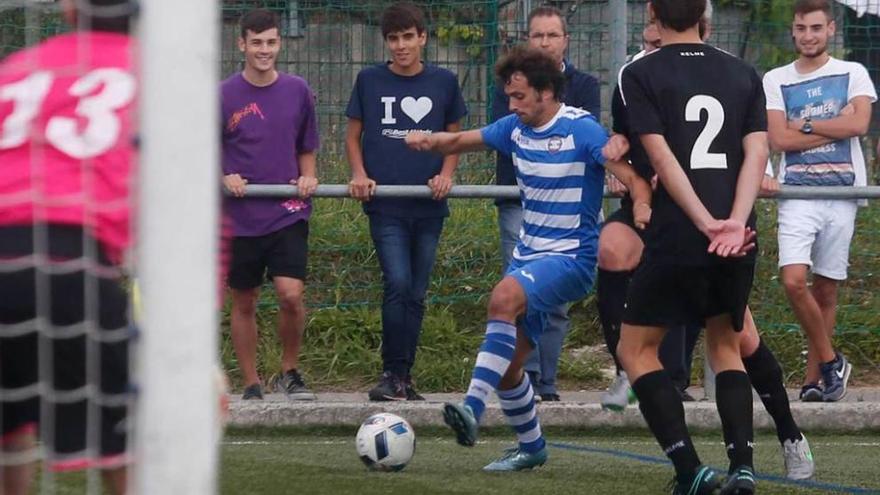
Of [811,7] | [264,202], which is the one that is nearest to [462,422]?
[264,202]

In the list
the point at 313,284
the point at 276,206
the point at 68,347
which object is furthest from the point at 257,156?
the point at 68,347

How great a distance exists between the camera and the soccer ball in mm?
6719

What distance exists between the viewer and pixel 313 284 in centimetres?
1012

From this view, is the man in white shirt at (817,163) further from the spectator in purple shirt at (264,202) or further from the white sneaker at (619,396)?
the spectator in purple shirt at (264,202)

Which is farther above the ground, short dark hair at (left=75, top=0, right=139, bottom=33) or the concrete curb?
short dark hair at (left=75, top=0, right=139, bottom=33)

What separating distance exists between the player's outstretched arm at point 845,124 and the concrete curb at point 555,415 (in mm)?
1360

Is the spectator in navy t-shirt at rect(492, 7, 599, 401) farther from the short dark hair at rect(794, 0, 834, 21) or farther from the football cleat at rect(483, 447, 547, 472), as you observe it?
the football cleat at rect(483, 447, 547, 472)

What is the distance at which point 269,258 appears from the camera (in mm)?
8703

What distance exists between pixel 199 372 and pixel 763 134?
3.20m

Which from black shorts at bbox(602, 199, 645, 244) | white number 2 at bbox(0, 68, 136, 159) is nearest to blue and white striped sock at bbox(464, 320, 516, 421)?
black shorts at bbox(602, 199, 645, 244)

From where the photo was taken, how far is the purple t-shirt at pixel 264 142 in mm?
8703

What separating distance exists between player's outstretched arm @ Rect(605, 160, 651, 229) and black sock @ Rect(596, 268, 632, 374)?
Result: 5.09 feet

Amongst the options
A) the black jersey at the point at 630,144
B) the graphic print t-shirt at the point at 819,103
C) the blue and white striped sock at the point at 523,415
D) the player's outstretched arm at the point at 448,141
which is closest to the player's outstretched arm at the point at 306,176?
the player's outstretched arm at the point at 448,141

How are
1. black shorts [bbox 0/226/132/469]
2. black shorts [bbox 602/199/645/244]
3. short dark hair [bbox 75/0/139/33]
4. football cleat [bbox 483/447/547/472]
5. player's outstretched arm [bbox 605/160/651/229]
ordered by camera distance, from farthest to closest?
black shorts [bbox 602/199/645/244] → football cleat [bbox 483/447/547/472] → player's outstretched arm [bbox 605/160/651/229] → black shorts [bbox 0/226/132/469] → short dark hair [bbox 75/0/139/33]
